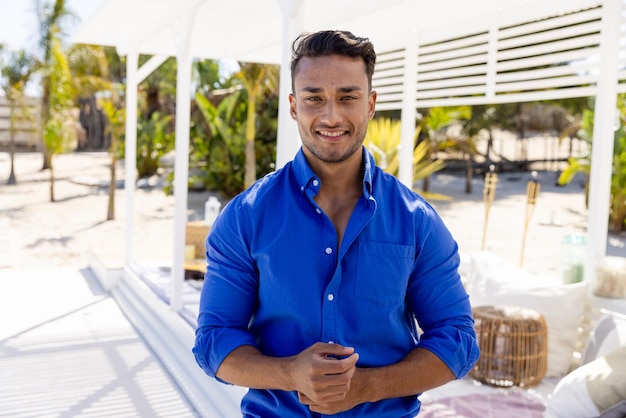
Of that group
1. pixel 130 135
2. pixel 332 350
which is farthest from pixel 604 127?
pixel 130 135

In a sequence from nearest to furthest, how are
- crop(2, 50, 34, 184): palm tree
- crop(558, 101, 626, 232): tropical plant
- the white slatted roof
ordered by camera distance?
the white slatted roof, crop(558, 101, 626, 232): tropical plant, crop(2, 50, 34, 184): palm tree

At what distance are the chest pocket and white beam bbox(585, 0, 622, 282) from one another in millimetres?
2628

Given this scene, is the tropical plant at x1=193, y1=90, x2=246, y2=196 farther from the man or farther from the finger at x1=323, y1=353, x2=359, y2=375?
the finger at x1=323, y1=353, x2=359, y2=375

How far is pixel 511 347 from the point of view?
11.3 ft

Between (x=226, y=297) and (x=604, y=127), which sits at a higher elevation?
(x=604, y=127)

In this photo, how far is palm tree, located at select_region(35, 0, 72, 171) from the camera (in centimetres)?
1700

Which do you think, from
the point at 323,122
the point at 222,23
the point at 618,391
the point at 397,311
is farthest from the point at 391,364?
the point at 222,23

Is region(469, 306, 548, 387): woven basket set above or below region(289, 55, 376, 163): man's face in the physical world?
below

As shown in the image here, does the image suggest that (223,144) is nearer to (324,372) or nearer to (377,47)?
(377,47)

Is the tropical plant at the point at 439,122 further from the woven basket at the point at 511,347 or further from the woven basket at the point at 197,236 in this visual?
the woven basket at the point at 511,347

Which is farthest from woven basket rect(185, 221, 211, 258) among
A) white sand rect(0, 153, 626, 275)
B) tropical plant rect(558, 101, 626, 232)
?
tropical plant rect(558, 101, 626, 232)

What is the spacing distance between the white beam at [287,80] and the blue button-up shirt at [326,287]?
1.54m

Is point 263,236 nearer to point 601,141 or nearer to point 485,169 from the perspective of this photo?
point 601,141

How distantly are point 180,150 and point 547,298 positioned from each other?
2.48m
